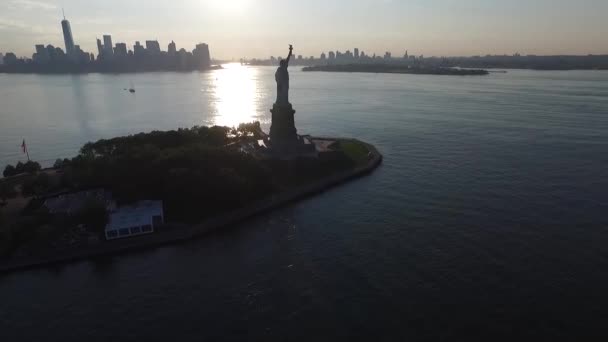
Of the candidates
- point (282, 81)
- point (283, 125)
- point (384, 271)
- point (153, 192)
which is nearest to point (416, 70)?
point (282, 81)

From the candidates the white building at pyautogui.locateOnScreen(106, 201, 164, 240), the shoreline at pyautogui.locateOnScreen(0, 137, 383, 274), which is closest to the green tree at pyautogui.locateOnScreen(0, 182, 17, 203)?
the shoreline at pyautogui.locateOnScreen(0, 137, 383, 274)

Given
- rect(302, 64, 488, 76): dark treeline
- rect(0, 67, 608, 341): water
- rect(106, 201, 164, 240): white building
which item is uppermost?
rect(302, 64, 488, 76): dark treeline

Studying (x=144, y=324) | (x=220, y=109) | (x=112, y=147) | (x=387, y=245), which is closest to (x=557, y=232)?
(x=387, y=245)

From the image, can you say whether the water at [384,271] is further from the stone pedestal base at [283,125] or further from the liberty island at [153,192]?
the stone pedestal base at [283,125]

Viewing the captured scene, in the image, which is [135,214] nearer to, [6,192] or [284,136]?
[6,192]

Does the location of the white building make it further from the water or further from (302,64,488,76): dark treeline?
(302,64,488,76): dark treeline

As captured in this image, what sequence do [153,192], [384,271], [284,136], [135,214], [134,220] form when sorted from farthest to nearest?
[284,136], [153,192], [135,214], [134,220], [384,271]

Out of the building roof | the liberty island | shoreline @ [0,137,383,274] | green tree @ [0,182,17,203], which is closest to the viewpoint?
shoreline @ [0,137,383,274]
